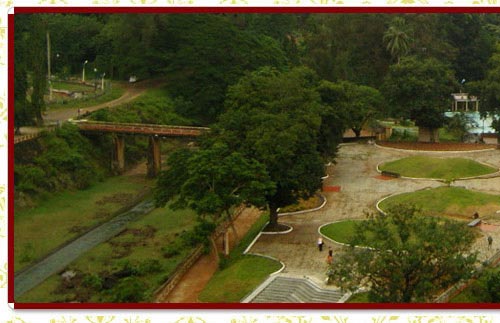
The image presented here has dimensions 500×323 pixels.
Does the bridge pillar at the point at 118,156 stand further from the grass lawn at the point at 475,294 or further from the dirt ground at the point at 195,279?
the grass lawn at the point at 475,294

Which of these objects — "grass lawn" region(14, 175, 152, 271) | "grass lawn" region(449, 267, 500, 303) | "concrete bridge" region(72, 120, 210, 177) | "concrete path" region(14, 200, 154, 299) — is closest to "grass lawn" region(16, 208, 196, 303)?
"concrete path" region(14, 200, 154, 299)

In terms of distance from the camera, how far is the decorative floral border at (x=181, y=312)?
24438 millimetres

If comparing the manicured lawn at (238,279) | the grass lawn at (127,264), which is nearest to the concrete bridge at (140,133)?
the grass lawn at (127,264)

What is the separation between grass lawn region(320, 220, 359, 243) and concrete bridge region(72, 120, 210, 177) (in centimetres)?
1290

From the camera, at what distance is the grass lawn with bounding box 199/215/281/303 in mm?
29734

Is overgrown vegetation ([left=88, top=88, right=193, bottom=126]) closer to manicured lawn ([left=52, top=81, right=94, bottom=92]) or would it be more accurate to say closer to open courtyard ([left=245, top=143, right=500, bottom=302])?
manicured lawn ([left=52, top=81, right=94, bottom=92])

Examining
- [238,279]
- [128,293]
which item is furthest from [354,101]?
[128,293]

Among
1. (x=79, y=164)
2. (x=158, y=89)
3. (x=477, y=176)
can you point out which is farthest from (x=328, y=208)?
(x=158, y=89)

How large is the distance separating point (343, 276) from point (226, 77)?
3871 centimetres

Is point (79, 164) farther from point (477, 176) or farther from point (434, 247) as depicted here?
point (434, 247)

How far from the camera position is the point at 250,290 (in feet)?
98.0

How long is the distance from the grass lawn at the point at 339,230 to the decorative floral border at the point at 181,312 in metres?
11.2

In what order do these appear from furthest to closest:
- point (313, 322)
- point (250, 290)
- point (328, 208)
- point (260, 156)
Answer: point (328, 208)
point (260, 156)
point (250, 290)
point (313, 322)

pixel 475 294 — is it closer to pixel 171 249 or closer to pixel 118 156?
pixel 171 249
